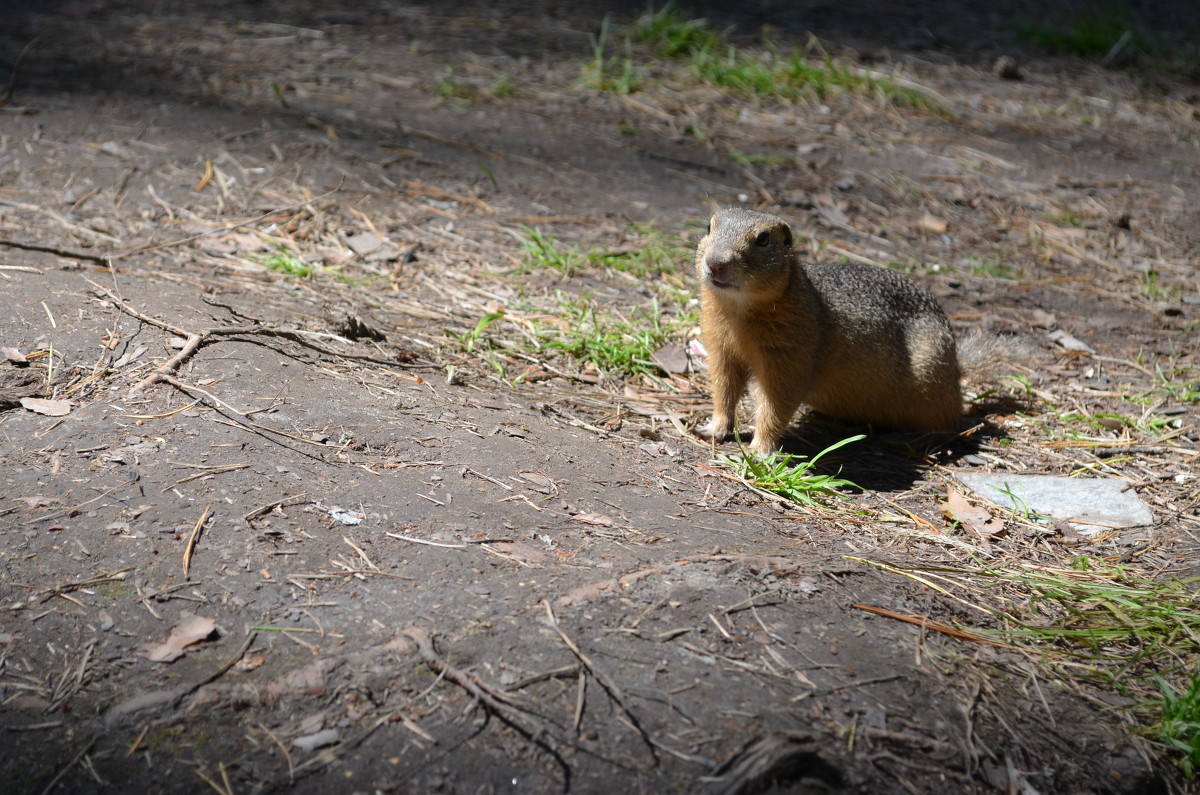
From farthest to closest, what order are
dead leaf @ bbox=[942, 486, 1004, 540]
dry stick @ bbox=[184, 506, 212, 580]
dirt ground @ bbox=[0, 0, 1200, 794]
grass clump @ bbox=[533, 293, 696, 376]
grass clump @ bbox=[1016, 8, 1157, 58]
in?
grass clump @ bbox=[1016, 8, 1157, 58], grass clump @ bbox=[533, 293, 696, 376], dead leaf @ bbox=[942, 486, 1004, 540], dry stick @ bbox=[184, 506, 212, 580], dirt ground @ bbox=[0, 0, 1200, 794]

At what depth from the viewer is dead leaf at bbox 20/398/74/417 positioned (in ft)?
9.64

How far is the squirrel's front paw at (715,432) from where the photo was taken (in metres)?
3.99

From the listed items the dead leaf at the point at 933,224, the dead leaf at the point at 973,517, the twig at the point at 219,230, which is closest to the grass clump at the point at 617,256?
the twig at the point at 219,230

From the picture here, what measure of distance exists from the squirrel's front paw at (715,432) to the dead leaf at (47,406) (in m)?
2.26

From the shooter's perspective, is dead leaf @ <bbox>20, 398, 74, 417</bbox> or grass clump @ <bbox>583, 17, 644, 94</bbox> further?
grass clump @ <bbox>583, 17, 644, 94</bbox>

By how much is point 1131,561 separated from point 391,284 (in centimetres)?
326

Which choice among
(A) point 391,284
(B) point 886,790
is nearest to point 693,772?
(B) point 886,790

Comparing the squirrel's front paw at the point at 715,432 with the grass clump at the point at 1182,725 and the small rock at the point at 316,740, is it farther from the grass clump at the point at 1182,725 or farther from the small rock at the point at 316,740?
the small rock at the point at 316,740

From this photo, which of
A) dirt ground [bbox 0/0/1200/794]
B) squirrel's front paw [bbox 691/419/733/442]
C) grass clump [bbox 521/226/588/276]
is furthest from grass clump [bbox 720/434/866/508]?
grass clump [bbox 521/226/588/276]

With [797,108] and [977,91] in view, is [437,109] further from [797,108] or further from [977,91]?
[977,91]

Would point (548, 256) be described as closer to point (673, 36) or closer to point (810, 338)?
point (810, 338)

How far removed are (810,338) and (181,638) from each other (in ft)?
8.34

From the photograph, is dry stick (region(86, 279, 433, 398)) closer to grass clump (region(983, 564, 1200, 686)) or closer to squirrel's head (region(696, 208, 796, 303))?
squirrel's head (region(696, 208, 796, 303))

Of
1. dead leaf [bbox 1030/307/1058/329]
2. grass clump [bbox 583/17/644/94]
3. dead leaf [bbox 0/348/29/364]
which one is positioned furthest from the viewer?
grass clump [bbox 583/17/644/94]
